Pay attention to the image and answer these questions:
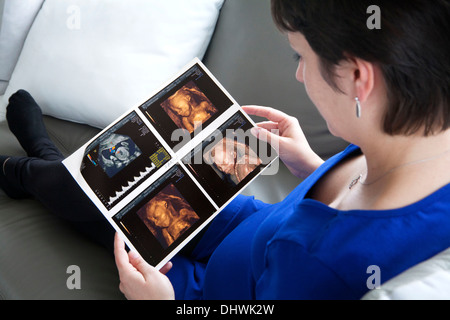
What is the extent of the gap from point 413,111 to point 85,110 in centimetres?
99

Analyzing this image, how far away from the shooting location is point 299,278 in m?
0.59

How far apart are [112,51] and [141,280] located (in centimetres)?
74

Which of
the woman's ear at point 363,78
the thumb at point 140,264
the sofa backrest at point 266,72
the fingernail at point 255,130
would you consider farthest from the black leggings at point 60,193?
the woman's ear at point 363,78

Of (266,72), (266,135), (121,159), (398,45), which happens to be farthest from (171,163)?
(398,45)

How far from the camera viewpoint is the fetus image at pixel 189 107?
3.21ft

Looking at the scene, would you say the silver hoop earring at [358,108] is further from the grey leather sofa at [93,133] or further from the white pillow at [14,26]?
the white pillow at [14,26]

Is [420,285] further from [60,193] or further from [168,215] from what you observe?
[60,193]

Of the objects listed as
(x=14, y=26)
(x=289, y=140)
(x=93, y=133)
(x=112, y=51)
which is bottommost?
(x=289, y=140)

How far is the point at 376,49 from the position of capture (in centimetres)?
52

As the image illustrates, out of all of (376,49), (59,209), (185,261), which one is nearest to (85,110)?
(59,209)

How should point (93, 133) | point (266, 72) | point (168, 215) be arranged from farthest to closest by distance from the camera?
1. point (93, 133)
2. point (266, 72)
3. point (168, 215)

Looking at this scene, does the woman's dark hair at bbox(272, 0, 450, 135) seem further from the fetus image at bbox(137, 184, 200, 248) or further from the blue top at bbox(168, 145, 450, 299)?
the fetus image at bbox(137, 184, 200, 248)

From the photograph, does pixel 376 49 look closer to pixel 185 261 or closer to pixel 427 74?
pixel 427 74
